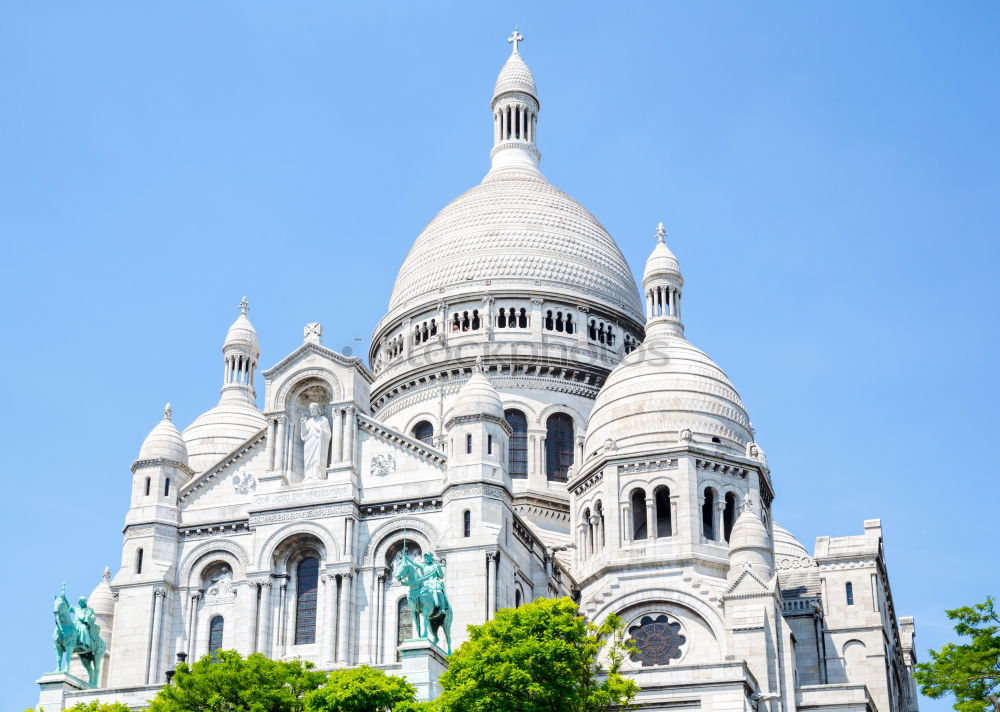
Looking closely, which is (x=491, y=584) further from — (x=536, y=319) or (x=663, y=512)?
(x=536, y=319)

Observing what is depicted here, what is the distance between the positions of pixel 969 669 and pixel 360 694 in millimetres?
20011

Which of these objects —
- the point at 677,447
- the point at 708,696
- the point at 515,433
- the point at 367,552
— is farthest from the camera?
the point at 515,433

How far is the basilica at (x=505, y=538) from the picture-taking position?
A: 70688 millimetres

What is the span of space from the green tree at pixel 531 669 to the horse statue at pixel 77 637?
1661 cm

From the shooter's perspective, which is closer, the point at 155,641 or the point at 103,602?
the point at 155,641

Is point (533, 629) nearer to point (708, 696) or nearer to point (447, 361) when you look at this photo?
point (708, 696)

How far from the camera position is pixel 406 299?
99062 mm

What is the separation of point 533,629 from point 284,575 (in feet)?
50.6

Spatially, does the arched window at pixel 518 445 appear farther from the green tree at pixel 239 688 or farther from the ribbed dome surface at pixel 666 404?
the green tree at pixel 239 688

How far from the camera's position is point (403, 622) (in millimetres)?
71062

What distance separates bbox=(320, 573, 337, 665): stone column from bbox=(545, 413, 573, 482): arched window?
21.0 meters

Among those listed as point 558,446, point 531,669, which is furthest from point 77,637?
point 558,446

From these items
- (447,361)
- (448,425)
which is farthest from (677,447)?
(447,361)

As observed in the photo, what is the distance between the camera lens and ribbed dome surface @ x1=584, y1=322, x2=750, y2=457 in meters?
80.9
